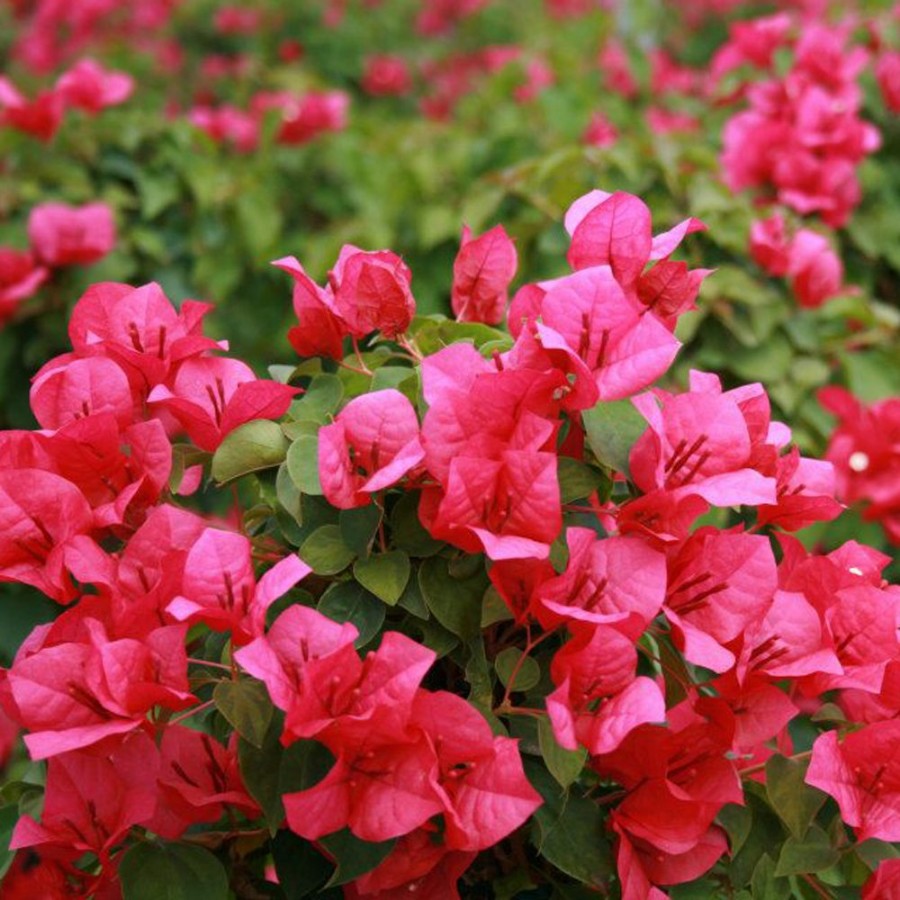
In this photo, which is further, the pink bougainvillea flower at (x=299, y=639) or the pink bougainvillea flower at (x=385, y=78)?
the pink bougainvillea flower at (x=385, y=78)

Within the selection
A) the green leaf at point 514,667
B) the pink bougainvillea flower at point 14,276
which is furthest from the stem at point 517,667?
the pink bougainvillea flower at point 14,276

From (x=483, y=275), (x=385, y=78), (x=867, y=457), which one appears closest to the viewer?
(x=483, y=275)

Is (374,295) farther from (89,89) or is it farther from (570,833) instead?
(89,89)

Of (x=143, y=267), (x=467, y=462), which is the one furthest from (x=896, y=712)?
(x=143, y=267)

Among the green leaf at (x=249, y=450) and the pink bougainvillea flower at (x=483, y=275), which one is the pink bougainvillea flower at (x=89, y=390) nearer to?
the green leaf at (x=249, y=450)

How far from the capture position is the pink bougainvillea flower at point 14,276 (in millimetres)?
1632

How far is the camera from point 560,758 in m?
0.71

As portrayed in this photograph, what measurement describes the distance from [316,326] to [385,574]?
0.20m

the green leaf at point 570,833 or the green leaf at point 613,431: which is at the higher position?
the green leaf at point 613,431

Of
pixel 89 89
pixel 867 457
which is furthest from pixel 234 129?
pixel 867 457

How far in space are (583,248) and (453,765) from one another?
0.32m

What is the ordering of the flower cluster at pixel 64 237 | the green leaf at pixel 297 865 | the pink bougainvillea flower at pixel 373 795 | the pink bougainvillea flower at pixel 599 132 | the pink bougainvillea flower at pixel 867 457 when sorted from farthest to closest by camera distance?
the pink bougainvillea flower at pixel 599 132 → the flower cluster at pixel 64 237 → the pink bougainvillea flower at pixel 867 457 → the green leaf at pixel 297 865 → the pink bougainvillea flower at pixel 373 795

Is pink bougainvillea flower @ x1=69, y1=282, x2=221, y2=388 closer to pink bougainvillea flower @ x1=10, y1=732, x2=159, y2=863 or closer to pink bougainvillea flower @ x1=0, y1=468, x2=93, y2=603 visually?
pink bougainvillea flower @ x1=0, y1=468, x2=93, y2=603

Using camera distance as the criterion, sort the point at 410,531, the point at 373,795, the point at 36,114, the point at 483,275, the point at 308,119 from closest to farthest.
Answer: the point at 373,795, the point at 410,531, the point at 483,275, the point at 36,114, the point at 308,119
